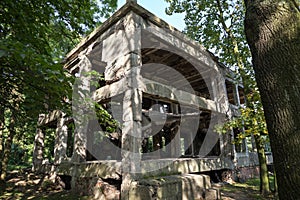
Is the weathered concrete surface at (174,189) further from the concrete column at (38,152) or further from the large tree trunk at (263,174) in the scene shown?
the concrete column at (38,152)

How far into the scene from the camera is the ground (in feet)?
23.9

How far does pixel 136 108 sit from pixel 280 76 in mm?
4784

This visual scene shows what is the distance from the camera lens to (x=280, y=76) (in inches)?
87.4

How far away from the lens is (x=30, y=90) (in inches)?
126

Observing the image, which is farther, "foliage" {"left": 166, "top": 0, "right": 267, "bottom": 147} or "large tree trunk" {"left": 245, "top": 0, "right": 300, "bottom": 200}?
"foliage" {"left": 166, "top": 0, "right": 267, "bottom": 147}

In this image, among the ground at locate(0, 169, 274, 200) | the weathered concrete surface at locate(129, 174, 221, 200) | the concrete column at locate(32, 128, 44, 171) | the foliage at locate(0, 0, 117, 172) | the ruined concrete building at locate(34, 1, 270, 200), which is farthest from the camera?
the concrete column at locate(32, 128, 44, 171)

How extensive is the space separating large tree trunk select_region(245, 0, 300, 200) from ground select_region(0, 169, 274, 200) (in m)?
5.48

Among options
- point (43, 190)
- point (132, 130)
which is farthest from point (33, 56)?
point (43, 190)

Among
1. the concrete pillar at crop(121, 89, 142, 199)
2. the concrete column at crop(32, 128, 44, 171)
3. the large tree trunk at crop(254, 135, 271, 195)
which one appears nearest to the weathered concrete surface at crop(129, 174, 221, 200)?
the concrete pillar at crop(121, 89, 142, 199)

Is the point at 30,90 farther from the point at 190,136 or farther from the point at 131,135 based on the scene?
the point at 190,136

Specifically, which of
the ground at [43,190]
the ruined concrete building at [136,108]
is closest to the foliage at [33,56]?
the ruined concrete building at [136,108]

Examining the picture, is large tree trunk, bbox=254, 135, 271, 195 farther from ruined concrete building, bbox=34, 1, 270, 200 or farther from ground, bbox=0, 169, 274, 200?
ruined concrete building, bbox=34, 1, 270, 200

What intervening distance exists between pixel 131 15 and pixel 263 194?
823cm

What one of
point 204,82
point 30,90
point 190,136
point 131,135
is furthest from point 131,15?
point 190,136
